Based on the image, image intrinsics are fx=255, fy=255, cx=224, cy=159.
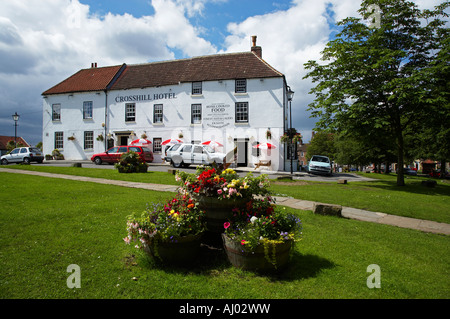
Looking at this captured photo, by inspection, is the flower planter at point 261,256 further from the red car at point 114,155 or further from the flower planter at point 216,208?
the red car at point 114,155

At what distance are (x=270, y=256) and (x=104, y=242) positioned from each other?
9.45 ft

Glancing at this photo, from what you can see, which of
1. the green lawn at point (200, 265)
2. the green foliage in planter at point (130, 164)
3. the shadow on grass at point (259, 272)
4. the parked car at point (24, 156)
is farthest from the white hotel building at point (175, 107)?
the shadow on grass at point (259, 272)

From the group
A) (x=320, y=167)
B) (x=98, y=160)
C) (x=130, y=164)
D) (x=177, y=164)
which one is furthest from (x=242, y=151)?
(x=98, y=160)

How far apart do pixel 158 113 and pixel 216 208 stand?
2477cm

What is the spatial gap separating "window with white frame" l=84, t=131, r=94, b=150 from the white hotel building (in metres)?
0.01

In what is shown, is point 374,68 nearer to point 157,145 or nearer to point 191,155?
point 191,155

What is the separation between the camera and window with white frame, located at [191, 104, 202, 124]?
25.8m

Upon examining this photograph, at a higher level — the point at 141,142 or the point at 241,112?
the point at 241,112

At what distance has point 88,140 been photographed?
95.8 ft

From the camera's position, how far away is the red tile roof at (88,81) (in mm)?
29461

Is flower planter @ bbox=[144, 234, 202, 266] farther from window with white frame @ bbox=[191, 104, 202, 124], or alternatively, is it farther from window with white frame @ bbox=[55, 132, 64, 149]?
window with white frame @ bbox=[55, 132, 64, 149]

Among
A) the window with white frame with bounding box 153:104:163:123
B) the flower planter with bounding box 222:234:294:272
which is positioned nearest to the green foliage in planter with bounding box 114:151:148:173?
the window with white frame with bounding box 153:104:163:123

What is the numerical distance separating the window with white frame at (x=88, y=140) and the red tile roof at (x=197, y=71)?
5.83 metres
